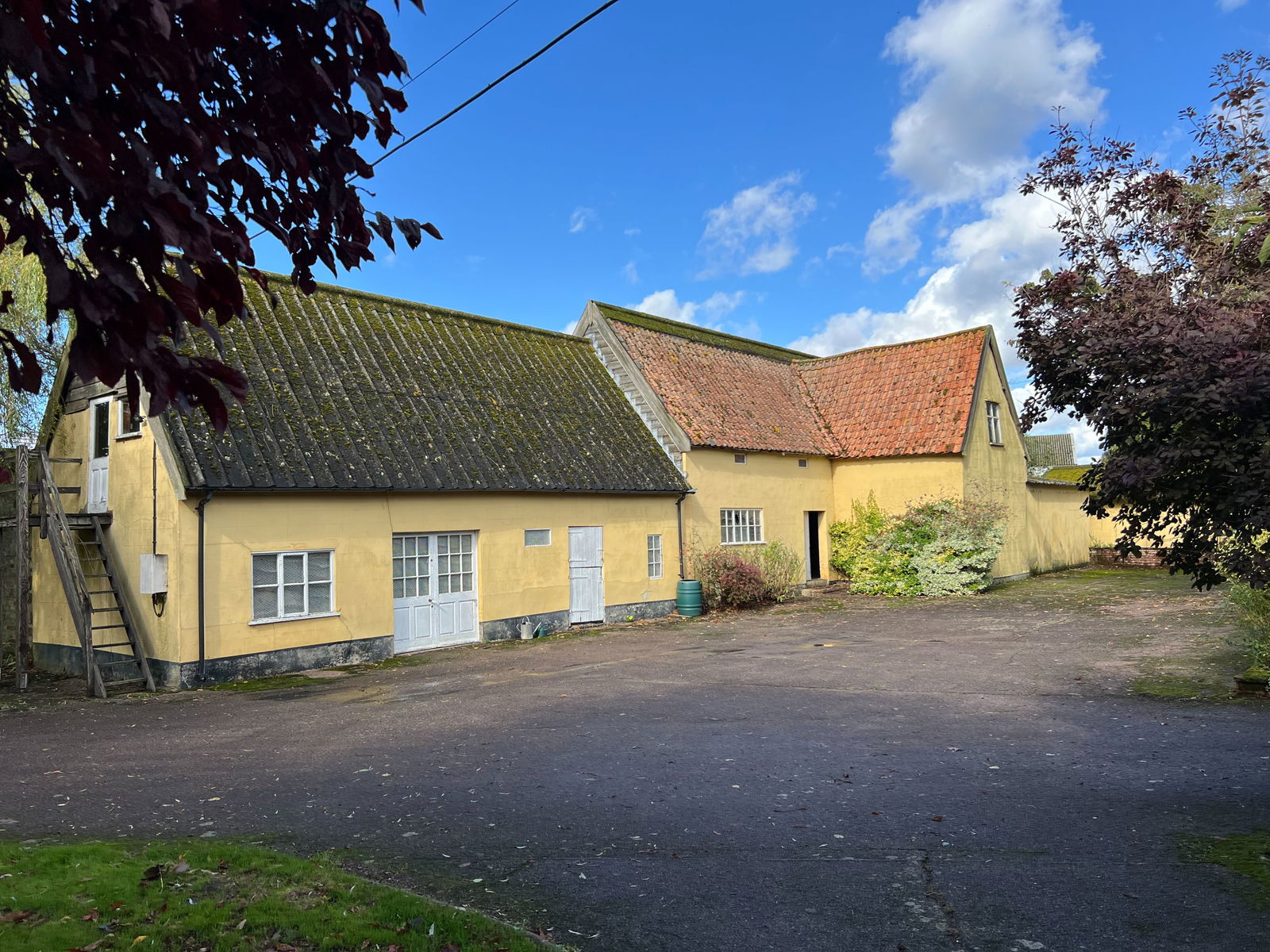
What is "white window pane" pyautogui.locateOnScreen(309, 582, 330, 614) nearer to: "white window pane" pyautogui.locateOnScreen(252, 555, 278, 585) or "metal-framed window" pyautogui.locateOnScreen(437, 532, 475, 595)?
"white window pane" pyautogui.locateOnScreen(252, 555, 278, 585)

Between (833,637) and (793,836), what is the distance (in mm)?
11060

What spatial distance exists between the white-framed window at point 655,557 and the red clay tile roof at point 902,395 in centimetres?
827

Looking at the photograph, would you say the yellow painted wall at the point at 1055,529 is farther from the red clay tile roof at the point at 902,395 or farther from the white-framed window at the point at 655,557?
the white-framed window at the point at 655,557

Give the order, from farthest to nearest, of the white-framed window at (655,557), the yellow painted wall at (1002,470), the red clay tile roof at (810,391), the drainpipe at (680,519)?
the yellow painted wall at (1002,470) < the red clay tile roof at (810,391) < the drainpipe at (680,519) < the white-framed window at (655,557)

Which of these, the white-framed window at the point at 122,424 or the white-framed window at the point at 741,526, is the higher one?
the white-framed window at the point at 122,424

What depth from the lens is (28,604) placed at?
46.4ft

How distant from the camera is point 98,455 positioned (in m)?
15.7

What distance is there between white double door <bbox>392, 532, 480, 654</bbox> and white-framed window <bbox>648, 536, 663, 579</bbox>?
5.25 meters

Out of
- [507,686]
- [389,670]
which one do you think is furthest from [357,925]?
[389,670]

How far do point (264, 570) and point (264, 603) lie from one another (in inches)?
20.9

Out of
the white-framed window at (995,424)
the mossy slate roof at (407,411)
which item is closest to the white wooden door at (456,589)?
the mossy slate roof at (407,411)

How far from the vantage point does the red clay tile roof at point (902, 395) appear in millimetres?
25797

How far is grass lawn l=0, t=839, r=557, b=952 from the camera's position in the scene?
4559 millimetres

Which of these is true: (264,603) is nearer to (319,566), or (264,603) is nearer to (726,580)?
(319,566)
